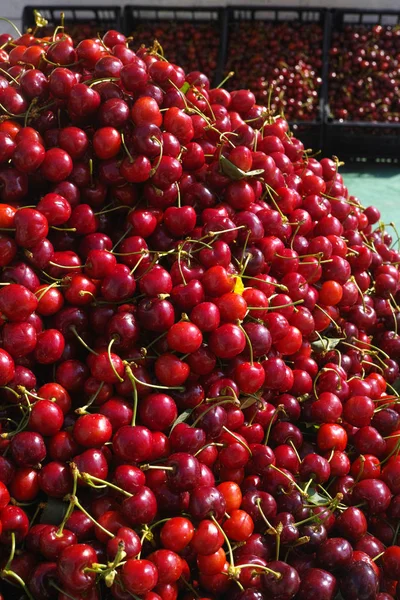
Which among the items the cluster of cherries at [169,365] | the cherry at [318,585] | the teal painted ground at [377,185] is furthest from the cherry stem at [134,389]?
the teal painted ground at [377,185]

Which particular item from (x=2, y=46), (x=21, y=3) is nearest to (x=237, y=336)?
(x=2, y=46)

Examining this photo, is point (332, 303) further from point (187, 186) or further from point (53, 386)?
point (53, 386)

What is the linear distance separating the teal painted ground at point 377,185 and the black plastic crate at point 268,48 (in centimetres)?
28

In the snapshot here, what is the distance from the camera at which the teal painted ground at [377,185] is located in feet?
8.47

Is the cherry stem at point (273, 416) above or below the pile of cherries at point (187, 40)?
below

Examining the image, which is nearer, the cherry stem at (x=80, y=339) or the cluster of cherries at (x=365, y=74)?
the cherry stem at (x=80, y=339)

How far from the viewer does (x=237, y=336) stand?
3.25ft

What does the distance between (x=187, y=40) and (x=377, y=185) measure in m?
1.60

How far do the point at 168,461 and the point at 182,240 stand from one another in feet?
1.42

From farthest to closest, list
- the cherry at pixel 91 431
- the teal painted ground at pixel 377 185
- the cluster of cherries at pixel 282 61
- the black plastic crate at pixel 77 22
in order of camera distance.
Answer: the black plastic crate at pixel 77 22 < the cluster of cherries at pixel 282 61 < the teal painted ground at pixel 377 185 < the cherry at pixel 91 431

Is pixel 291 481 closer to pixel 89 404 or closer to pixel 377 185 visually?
pixel 89 404

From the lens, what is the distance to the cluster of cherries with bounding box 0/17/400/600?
87 centimetres

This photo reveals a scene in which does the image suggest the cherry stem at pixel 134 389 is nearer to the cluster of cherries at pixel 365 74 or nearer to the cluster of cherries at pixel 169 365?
the cluster of cherries at pixel 169 365

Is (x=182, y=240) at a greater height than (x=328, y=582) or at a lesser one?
greater
